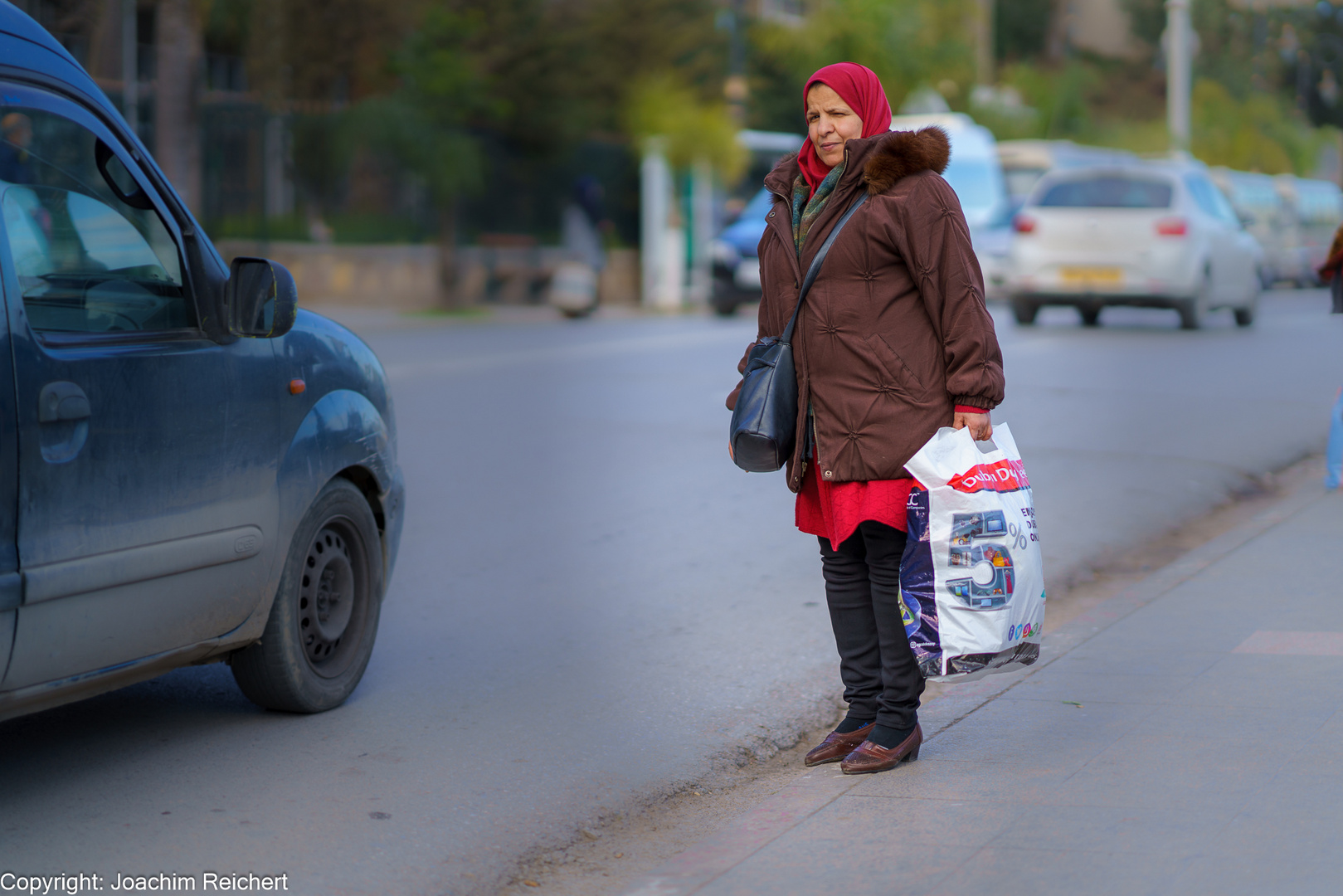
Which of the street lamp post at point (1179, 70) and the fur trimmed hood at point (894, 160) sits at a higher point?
the street lamp post at point (1179, 70)

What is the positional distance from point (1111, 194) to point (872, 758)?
16196mm

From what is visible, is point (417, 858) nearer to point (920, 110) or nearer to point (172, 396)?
point (172, 396)

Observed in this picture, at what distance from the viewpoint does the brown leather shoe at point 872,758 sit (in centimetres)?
438

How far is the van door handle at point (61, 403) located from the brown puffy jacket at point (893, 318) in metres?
1.72

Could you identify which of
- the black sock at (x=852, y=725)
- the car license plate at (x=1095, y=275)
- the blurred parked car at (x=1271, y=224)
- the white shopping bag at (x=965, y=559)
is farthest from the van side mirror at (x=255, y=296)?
the blurred parked car at (x=1271, y=224)

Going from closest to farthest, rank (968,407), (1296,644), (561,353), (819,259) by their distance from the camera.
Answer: (968,407) → (819,259) → (1296,644) → (561,353)

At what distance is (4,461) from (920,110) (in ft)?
108

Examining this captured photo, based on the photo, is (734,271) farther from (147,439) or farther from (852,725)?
(147,439)

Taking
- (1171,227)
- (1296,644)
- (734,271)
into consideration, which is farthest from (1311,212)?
(1296,644)

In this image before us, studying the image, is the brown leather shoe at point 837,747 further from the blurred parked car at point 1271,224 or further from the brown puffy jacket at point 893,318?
the blurred parked car at point 1271,224

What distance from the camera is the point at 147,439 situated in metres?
4.20

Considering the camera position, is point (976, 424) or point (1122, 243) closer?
point (976, 424)

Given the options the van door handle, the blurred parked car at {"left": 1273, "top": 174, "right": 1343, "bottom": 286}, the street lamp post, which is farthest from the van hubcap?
the blurred parked car at {"left": 1273, "top": 174, "right": 1343, "bottom": 286}

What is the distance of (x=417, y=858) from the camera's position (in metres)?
3.84
